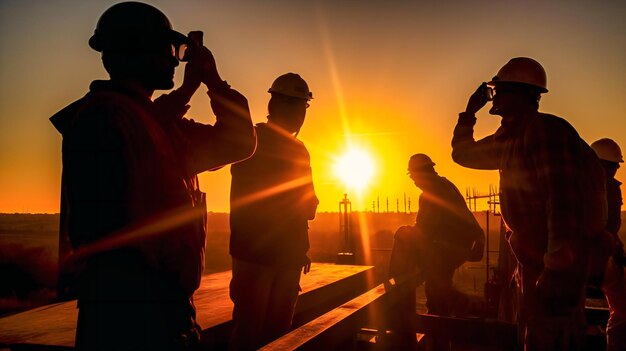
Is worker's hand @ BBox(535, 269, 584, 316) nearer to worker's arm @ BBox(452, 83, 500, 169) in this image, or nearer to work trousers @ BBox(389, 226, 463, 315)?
worker's arm @ BBox(452, 83, 500, 169)

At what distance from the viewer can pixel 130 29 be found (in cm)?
190

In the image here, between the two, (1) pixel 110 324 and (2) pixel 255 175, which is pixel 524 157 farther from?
(1) pixel 110 324

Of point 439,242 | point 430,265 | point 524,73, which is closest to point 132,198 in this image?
point 524,73

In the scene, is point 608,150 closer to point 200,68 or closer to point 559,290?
point 559,290

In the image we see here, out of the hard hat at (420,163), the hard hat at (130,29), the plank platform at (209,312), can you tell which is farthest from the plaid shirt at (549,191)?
the hard hat at (420,163)

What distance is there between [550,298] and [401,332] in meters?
3.17

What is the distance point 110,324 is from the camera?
1.65 meters

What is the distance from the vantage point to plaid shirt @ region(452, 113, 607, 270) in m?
2.61

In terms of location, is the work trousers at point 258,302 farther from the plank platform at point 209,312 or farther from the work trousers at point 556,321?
the work trousers at point 556,321

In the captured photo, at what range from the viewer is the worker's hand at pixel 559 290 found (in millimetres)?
2613

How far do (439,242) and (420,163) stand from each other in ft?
4.48

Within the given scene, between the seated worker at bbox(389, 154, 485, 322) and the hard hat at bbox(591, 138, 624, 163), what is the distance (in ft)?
10.9

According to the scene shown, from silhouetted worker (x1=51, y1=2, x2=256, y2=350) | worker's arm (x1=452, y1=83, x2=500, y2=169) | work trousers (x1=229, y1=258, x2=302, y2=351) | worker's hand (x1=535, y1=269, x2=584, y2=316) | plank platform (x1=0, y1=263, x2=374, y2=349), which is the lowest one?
plank platform (x1=0, y1=263, x2=374, y2=349)

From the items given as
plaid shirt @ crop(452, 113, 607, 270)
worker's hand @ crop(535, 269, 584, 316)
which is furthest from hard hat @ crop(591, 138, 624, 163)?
worker's hand @ crop(535, 269, 584, 316)
